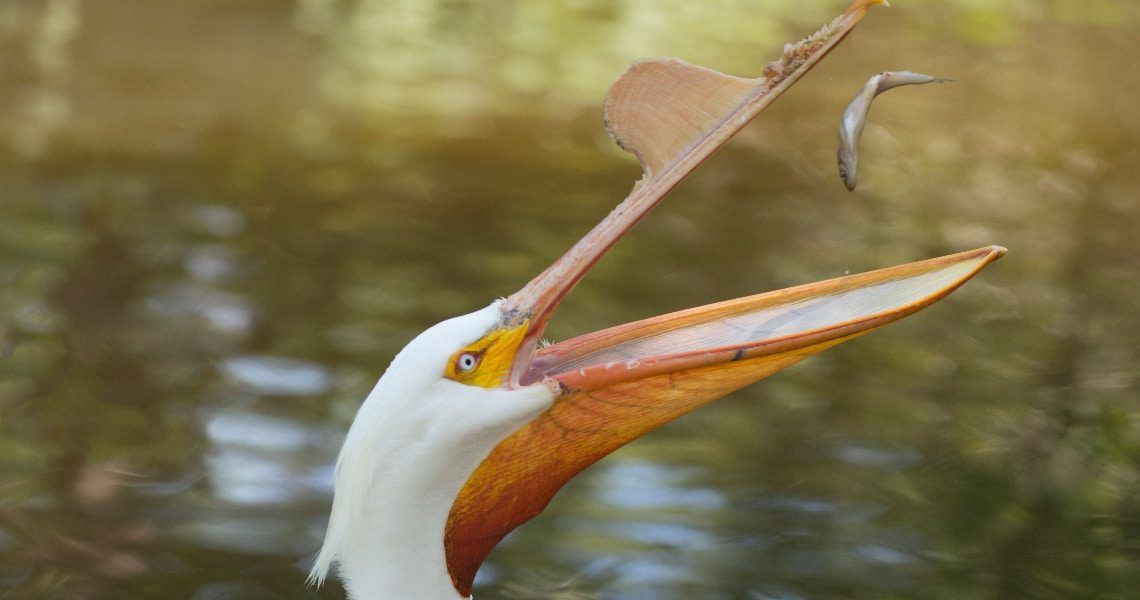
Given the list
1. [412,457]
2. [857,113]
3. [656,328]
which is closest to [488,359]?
[412,457]

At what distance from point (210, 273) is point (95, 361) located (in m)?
0.66

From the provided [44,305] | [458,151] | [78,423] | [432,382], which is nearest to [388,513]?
[432,382]

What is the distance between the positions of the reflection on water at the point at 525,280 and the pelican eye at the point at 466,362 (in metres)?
1.20

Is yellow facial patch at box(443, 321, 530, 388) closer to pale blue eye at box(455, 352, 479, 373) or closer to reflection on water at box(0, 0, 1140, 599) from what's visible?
pale blue eye at box(455, 352, 479, 373)

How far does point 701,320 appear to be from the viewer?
202cm

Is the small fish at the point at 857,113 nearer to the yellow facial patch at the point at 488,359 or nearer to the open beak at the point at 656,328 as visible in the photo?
the open beak at the point at 656,328

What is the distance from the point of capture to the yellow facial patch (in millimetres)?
1839

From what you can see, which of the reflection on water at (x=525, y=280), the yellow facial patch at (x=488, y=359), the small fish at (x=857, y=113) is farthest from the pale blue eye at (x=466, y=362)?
the reflection on water at (x=525, y=280)

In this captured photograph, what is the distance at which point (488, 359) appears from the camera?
1864 mm

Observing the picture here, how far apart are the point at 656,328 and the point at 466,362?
12.3 inches

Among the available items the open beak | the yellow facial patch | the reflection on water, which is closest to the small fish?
the open beak

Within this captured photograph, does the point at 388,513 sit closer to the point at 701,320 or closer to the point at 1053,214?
the point at 701,320

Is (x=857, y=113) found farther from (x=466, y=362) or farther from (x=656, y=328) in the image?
(x=466, y=362)

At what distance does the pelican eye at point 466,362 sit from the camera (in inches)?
72.3
